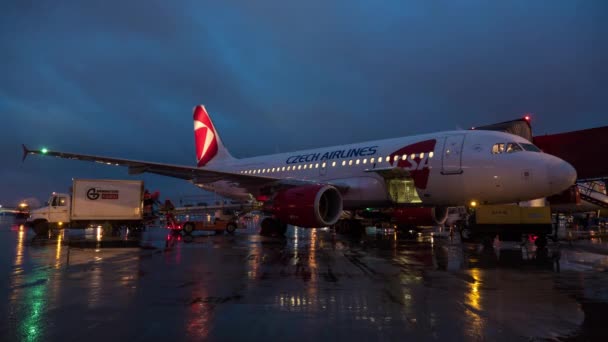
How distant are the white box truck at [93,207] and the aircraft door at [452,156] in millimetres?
16598

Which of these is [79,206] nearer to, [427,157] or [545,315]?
[427,157]

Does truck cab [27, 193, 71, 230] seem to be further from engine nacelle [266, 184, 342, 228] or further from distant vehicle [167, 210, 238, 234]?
engine nacelle [266, 184, 342, 228]

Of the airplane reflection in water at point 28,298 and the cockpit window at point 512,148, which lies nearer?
the airplane reflection in water at point 28,298

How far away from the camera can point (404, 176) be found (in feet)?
56.0

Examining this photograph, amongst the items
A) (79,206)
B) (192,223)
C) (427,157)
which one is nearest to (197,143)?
(192,223)

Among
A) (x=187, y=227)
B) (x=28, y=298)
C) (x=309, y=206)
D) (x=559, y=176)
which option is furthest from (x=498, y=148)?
(x=187, y=227)

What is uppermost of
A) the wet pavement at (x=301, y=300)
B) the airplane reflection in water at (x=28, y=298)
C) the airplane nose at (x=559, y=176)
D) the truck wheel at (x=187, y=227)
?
the airplane nose at (x=559, y=176)

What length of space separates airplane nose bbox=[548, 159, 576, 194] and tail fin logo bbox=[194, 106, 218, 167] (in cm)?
2201

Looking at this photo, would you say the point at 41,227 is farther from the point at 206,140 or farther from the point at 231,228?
the point at 206,140

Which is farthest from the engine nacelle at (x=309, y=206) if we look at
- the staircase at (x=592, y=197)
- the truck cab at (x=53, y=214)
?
the staircase at (x=592, y=197)

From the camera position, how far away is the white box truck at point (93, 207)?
2277cm

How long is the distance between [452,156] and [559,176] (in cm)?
349

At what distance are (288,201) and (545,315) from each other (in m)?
12.0

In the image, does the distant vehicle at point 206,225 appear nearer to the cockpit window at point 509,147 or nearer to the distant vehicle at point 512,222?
the distant vehicle at point 512,222
